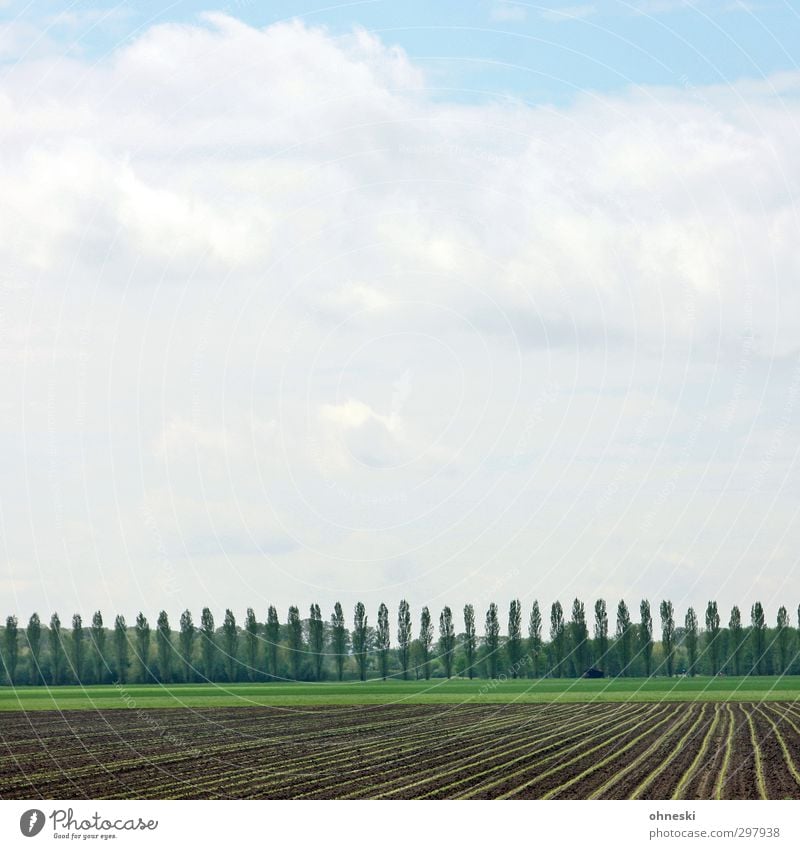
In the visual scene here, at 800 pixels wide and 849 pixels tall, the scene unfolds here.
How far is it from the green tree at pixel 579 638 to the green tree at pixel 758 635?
2404 centimetres

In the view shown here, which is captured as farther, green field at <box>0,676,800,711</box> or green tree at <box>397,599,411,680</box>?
green tree at <box>397,599,411,680</box>

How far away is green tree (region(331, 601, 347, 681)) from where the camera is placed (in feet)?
527

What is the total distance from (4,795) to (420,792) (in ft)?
40.5

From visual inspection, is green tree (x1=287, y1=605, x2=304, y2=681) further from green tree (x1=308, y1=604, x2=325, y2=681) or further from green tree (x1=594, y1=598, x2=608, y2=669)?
green tree (x1=594, y1=598, x2=608, y2=669)

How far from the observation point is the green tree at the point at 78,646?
6481 inches

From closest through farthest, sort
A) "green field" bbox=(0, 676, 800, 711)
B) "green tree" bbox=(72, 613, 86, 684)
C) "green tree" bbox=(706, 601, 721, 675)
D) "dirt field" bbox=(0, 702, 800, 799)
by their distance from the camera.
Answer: "dirt field" bbox=(0, 702, 800, 799), "green field" bbox=(0, 676, 800, 711), "green tree" bbox=(72, 613, 86, 684), "green tree" bbox=(706, 601, 721, 675)

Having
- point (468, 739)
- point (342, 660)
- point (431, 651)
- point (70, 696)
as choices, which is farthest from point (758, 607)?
point (468, 739)

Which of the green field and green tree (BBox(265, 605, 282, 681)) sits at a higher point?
green tree (BBox(265, 605, 282, 681))

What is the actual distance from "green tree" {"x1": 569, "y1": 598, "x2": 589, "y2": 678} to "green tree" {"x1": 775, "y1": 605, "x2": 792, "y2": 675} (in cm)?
2697

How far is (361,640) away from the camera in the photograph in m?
172

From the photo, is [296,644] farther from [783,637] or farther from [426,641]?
[783,637]

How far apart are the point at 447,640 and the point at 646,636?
27026mm
